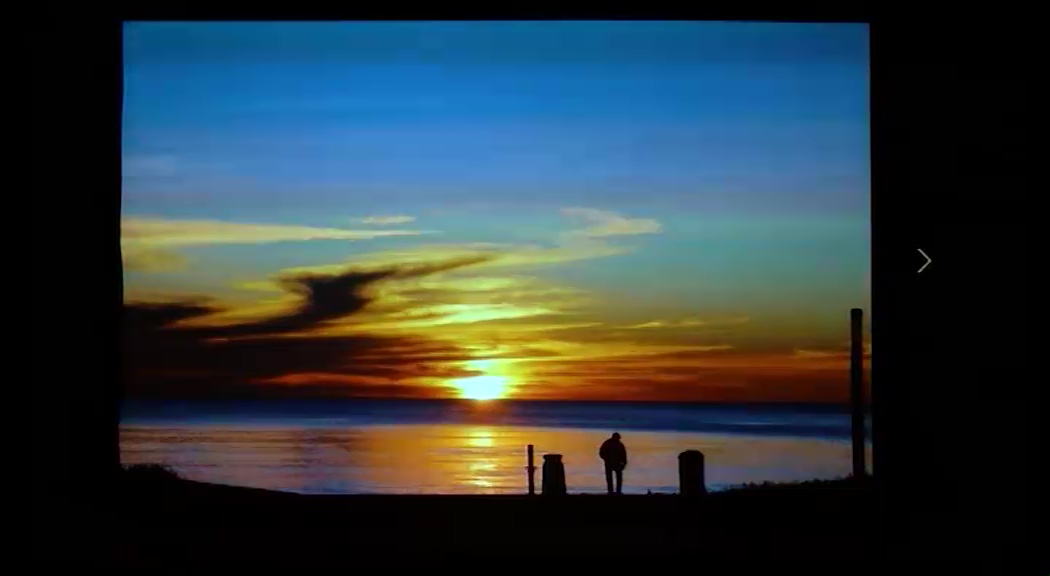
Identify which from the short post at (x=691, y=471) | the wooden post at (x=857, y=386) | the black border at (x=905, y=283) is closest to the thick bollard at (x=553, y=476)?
the short post at (x=691, y=471)

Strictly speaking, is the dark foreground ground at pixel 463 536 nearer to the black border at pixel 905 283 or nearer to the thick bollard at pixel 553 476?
the black border at pixel 905 283

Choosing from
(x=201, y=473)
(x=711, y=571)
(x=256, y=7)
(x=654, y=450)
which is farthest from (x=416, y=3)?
(x=654, y=450)

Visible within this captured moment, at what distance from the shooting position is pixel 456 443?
3462 cm

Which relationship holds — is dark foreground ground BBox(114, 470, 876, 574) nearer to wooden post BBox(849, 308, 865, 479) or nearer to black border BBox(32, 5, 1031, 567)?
black border BBox(32, 5, 1031, 567)

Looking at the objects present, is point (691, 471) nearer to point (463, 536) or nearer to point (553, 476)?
point (553, 476)

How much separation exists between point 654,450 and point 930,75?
27686mm

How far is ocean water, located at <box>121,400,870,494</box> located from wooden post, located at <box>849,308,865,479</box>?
9145mm

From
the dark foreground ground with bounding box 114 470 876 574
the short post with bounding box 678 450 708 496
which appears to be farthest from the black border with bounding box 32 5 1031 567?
the short post with bounding box 678 450 708 496

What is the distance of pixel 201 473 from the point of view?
24.2m

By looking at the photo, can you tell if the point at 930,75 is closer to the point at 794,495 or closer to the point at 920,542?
the point at 920,542

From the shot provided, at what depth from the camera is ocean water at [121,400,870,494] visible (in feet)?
79.2

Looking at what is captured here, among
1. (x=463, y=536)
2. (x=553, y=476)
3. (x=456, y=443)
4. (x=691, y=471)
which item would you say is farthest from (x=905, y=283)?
(x=456, y=443)

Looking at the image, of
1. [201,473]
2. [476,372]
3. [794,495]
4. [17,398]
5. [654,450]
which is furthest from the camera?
[476,372]

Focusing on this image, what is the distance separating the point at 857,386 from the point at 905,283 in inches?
130
